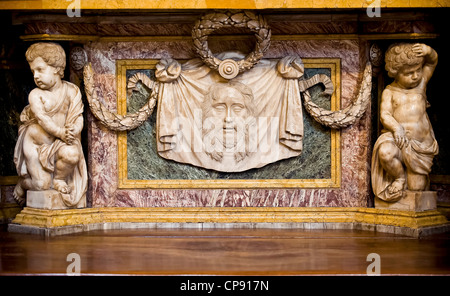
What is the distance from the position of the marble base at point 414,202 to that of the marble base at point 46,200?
246 cm

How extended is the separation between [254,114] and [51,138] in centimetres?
158

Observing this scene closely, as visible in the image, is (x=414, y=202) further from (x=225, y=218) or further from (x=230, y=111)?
(x=230, y=111)

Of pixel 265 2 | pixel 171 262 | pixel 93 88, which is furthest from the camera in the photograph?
pixel 93 88

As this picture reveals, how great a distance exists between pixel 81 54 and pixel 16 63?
28.6 inches

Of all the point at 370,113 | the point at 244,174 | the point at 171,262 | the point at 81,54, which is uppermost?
the point at 81,54

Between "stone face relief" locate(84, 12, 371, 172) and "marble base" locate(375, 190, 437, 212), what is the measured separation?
2.32 feet

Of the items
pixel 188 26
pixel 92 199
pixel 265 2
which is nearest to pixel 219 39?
pixel 188 26

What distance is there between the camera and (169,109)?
7.14 meters

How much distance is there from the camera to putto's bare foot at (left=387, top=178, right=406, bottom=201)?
22.8 ft

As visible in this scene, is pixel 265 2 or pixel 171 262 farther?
pixel 265 2

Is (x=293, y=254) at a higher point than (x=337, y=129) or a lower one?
lower

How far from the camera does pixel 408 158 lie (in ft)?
22.7

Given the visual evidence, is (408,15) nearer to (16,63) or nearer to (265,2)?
(265,2)

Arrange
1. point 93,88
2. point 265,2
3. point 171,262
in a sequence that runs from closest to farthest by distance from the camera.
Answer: point 171,262
point 265,2
point 93,88
